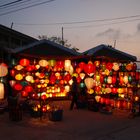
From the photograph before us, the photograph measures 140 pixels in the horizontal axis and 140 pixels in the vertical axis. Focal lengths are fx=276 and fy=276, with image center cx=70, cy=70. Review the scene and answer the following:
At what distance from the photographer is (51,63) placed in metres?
16.4

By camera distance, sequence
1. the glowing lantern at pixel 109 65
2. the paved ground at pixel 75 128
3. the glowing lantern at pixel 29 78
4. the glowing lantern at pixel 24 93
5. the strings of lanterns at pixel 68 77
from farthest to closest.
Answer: the glowing lantern at pixel 29 78 → the glowing lantern at pixel 109 65 → the strings of lanterns at pixel 68 77 → the glowing lantern at pixel 24 93 → the paved ground at pixel 75 128

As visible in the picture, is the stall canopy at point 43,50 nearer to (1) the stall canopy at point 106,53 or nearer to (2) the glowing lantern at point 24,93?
(1) the stall canopy at point 106,53

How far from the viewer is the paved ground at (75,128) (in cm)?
916

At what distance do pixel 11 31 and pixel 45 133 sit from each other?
2140cm

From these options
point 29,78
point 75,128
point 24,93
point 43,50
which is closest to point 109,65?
point 43,50

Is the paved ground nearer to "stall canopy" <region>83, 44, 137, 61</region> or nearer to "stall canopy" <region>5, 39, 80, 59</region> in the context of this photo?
"stall canopy" <region>5, 39, 80, 59</region>

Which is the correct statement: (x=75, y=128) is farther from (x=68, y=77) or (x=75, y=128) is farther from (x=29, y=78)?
(x=68, y=77)

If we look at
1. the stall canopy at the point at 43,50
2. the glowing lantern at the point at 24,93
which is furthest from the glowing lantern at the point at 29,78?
the stall canopy at the point at 43,50

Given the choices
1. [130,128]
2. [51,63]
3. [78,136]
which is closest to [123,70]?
[51,63]

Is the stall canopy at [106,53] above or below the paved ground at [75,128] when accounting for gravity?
above

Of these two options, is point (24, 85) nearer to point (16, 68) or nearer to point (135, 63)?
point (16, 68)

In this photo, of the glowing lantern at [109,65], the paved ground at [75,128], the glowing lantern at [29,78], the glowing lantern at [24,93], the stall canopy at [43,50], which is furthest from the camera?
the glowing lantern at [29,78]

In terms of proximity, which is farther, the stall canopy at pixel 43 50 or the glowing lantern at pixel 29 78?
the glowing lantern at pixel 29 78

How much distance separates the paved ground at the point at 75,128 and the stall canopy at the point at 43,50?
10.4 feet
